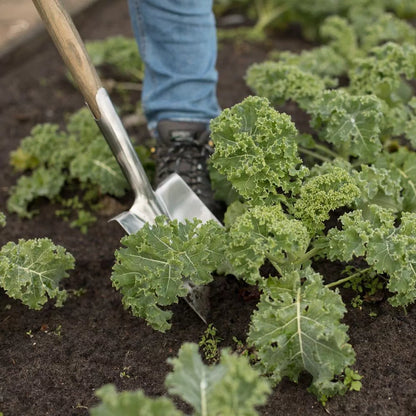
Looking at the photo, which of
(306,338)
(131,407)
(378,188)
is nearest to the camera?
(131,407)

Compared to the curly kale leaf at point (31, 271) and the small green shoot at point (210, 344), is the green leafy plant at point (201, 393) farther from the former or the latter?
the curly kale leaf at point (31, 271)

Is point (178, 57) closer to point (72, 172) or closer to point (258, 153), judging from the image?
point (72, 172)

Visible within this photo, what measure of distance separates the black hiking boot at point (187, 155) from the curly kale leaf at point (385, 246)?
0.89m

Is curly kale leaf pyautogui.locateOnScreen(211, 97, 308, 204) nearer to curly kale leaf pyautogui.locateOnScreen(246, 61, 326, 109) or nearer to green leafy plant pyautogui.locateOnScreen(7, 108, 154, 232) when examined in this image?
curly kale leaf pyautogui.locateOnScreen(246, 61, 326, 109)

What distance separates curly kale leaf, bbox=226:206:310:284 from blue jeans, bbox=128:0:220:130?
4.01ft

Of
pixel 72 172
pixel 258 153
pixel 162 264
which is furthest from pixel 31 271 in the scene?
pixel 258 153

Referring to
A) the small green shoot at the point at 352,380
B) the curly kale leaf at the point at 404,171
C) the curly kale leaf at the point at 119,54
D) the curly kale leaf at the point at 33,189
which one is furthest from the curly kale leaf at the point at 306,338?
the curly kale leaf at the point at 119,54

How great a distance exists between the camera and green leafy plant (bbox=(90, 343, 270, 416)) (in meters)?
1.67

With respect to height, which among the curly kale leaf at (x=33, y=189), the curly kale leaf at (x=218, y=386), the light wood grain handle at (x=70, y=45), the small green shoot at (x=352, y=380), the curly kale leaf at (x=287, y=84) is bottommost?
the small green shoot at (x=352, y=380)

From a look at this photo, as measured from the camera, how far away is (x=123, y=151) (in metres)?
2.91

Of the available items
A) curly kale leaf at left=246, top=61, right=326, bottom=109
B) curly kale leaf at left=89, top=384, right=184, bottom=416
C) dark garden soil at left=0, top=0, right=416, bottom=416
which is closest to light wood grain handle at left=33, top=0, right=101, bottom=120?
dark garden soil at left=0, top=0, right=416, bottom=416

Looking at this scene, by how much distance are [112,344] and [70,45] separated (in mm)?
1418

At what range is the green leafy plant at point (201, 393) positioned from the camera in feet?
5.48

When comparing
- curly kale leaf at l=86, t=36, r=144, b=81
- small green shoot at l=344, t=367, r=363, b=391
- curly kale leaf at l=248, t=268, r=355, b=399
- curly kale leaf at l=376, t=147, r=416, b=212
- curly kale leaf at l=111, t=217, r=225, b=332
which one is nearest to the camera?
curly kale leaf at l=248, t=268, r=355, b=399
